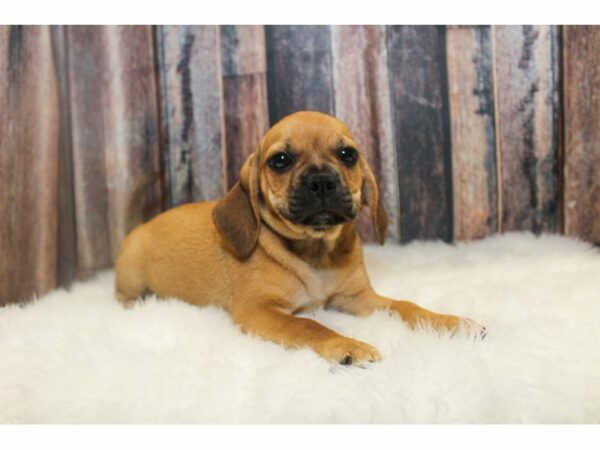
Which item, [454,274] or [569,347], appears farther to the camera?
[454,274]

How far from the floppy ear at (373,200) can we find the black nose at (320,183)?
610mm

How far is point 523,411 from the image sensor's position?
1.98 m

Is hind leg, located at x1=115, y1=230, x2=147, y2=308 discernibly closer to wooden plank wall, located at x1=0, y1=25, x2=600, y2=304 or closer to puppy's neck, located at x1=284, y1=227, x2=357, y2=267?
wooden plank wall, located at x1=0, y1=25, x2=600, y2=304

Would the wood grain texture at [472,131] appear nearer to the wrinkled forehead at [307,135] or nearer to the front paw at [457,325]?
the wrinkled forehead at [307,135]

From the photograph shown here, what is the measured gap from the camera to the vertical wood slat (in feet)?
12.4

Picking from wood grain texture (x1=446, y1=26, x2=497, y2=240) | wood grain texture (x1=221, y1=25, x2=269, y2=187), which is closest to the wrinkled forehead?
wood grain texture (x1=221, y1=25, x2=269, y2=187)

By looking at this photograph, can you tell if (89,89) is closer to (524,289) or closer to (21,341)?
(21,341)

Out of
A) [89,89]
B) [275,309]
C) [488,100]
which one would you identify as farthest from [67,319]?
[488,100]

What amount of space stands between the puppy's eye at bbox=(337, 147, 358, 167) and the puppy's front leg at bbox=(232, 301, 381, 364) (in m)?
0.93

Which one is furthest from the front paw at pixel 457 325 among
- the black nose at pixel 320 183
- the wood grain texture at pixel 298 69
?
the wood grain texture at pixel 298 69

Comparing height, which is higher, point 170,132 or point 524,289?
point 170,132

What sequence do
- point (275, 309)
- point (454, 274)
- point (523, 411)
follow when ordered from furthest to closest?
point (454, 274) → point (275, 309) → point (523, 411)

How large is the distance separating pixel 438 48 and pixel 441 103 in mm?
406

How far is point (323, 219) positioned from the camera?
2938 mm
